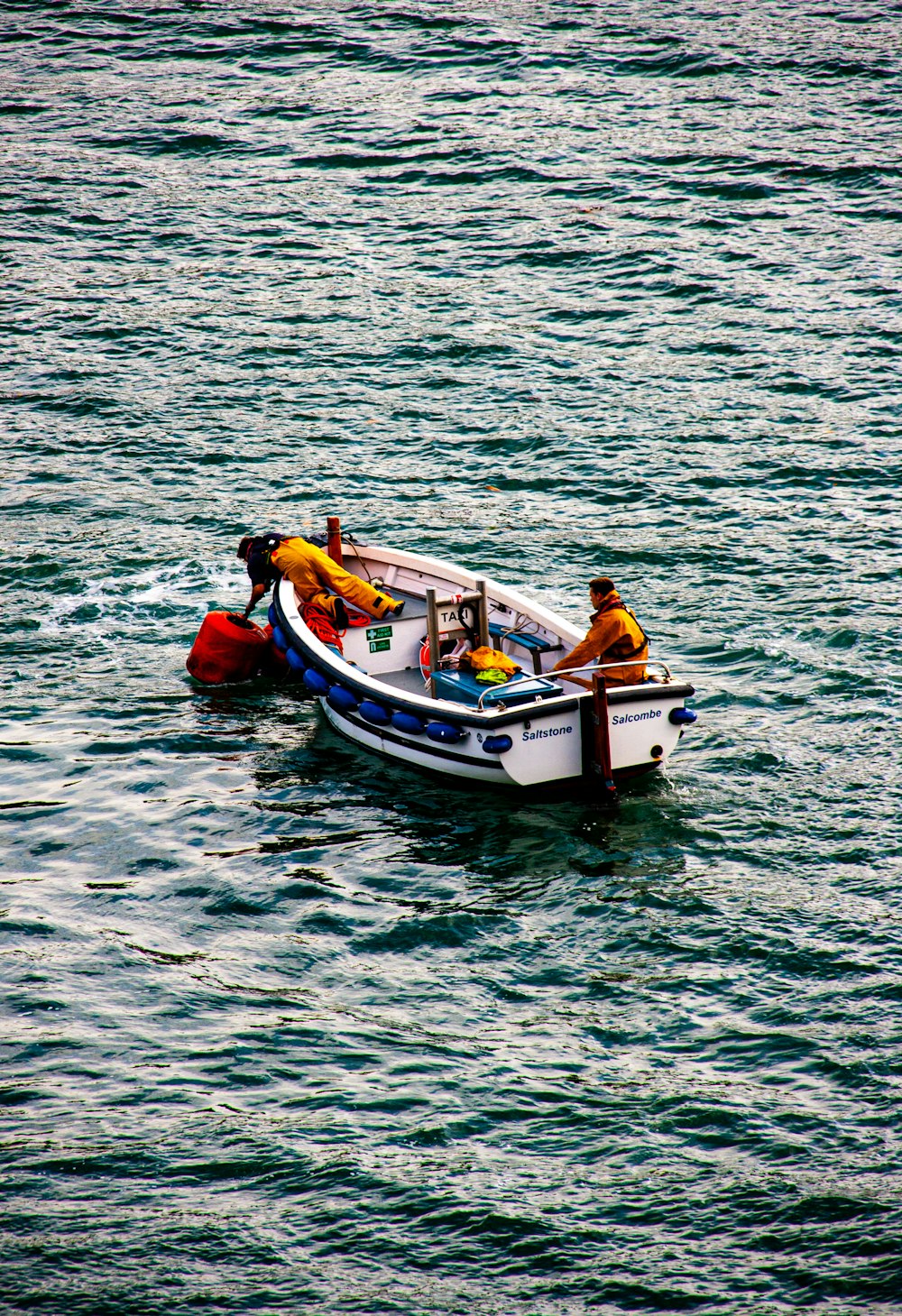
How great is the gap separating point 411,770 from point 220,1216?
5159 millimetres

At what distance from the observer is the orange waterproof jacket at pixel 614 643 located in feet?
40.1

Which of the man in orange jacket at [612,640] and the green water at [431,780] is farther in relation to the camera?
the man in orange jacket at [612,640]

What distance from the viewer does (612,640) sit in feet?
40.1

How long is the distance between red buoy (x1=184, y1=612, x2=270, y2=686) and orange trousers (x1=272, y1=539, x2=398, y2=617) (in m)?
0.65

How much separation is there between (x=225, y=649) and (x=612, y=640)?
4037 mm

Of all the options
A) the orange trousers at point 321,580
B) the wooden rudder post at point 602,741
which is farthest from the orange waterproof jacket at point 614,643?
the orange trousers at point 321,580

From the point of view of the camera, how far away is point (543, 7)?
33219 millimetres

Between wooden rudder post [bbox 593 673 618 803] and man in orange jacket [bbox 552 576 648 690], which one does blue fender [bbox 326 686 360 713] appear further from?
wooden rudder post [bbox 593 673 618 803]

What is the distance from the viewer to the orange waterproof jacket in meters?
12.2

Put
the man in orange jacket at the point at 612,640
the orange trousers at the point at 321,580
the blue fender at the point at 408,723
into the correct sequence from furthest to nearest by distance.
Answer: the orange trousers at the point at 321,580 < the blue fender at the point at 408,723 < the man in orange jacket at the point at 612,640

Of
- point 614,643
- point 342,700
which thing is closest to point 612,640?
point 614,643

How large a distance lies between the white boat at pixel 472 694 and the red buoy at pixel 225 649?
0.29 metres

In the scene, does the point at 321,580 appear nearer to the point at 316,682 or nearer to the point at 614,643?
the point at 316,682

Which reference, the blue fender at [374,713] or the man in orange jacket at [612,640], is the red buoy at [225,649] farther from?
the man in orange jacket at [612,640]
